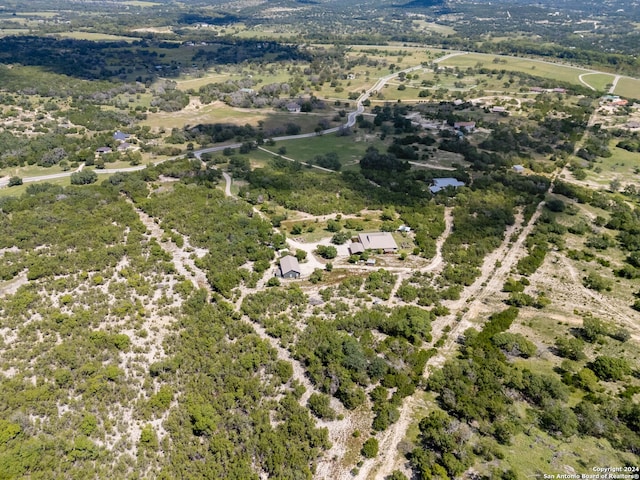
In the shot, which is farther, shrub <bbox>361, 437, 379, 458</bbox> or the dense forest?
the dense forest


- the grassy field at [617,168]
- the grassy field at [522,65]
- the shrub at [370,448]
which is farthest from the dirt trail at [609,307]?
the grassy field at [522,65]

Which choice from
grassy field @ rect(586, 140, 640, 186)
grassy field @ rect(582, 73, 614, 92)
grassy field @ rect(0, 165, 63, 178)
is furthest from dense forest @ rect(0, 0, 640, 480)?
grassy field @ rect(582, 73, 614, 92)

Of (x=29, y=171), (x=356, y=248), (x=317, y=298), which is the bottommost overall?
(x=29, y=171)

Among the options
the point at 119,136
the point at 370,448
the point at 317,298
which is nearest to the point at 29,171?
the point at 119,136

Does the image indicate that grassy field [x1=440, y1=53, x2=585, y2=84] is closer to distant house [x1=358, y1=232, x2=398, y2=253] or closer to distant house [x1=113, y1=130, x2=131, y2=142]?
distant house [x1=358, y1=232, x2=398, y2=253]

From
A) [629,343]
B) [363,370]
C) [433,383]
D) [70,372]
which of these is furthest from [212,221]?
[629,343]

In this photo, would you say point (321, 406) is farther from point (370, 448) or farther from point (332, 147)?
point (332, 147)
